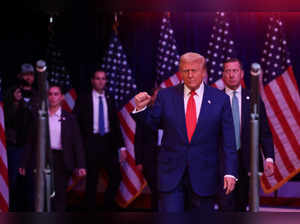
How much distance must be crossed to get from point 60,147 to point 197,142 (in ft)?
7.73

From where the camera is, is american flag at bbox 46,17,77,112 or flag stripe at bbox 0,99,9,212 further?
american flag at bbox 46,17,77,112

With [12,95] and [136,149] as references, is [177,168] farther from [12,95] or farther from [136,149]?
[12,95]

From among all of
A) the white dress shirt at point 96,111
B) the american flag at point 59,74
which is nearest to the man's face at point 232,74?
the white dress shirt at point 96,111

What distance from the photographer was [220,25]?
7.52 meters

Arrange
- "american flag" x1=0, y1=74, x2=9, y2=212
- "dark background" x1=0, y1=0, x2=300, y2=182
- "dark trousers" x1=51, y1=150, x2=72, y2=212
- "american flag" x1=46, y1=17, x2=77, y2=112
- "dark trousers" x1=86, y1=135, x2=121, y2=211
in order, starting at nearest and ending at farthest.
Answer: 1. "dark trousers" x1=51, y1=150, x2=72, y2=212
2. "american flag" x1=0, y1=74, x2=9, y2=212
3. "dark trousers" x1=86, y1=135, x2=121, y2=211
4. "american flag" x1=46, y1=17, x2=77, y2=112
5. "dark background" x1=0, y1=0, x2=300, y2=182

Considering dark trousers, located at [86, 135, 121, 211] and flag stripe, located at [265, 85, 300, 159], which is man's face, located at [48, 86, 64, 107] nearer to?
dark trousers, located at [86, 135, 121, 211]

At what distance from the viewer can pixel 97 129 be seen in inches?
282

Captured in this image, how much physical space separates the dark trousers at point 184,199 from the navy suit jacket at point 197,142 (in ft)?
0.11

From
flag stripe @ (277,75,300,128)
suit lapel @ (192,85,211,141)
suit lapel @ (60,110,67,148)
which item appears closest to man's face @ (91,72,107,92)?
suit lapel @ (60,110,67,148)

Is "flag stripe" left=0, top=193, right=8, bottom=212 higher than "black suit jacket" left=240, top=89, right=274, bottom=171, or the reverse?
"black suit jacket" left=240, top=89, right=274, bottom=171

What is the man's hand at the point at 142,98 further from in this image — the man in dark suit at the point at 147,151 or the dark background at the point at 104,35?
the dark background at the point at 104,35

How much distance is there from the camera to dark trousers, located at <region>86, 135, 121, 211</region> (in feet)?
23.5

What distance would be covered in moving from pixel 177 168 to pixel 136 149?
2.58 metres

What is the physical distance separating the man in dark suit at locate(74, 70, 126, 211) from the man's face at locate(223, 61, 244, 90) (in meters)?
2.20
